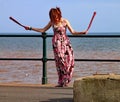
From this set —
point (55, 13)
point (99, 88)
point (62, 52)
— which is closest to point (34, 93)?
point (62, 52)

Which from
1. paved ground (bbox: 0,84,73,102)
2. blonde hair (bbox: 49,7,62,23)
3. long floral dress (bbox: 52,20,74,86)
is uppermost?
blonde hair (bbox: 49,7,62,23)

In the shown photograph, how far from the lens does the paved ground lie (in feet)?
29.8

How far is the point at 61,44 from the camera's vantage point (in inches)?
409

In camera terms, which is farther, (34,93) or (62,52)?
(62,52)

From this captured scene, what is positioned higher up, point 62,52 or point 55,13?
point 55,13

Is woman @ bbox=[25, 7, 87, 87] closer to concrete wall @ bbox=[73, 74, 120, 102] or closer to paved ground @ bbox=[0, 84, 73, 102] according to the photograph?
paved ground @ bbox=[0, 84, 73, 102]

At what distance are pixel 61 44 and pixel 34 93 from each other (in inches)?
44.2

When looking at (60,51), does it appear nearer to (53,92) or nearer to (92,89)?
(53,92)

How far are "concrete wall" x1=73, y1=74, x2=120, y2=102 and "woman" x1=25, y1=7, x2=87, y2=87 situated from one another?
222 centimetres

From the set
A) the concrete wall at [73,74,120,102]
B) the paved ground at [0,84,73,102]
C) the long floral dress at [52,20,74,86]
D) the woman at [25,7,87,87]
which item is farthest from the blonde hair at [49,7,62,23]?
the concrete wall at [73,74,120,102]

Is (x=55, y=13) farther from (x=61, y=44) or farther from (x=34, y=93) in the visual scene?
(x=34, y=93)

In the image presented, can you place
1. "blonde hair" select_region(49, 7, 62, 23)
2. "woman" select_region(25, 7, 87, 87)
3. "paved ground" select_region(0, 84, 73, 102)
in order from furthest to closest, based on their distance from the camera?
"woman" select_region(25, 7, 87, 87)
"blonde hair" select_region(49, 7, 62, 23)
"paved ground" select_region(0, 84, 73, 102)

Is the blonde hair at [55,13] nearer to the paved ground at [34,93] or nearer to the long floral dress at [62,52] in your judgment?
the long floral dress at [62,52]

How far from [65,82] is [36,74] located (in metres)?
9.84
